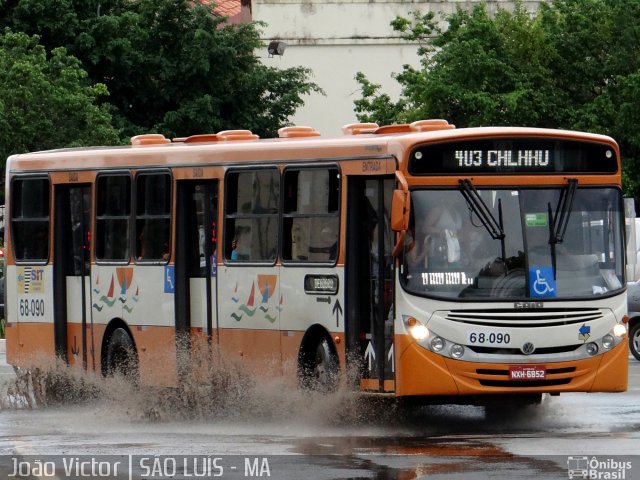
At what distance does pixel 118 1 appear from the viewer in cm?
5459

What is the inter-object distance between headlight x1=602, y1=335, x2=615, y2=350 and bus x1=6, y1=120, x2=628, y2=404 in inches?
0.9

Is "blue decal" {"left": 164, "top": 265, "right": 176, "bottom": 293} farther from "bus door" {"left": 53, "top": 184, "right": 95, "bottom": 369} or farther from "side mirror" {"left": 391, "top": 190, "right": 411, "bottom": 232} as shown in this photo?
"side mirror" {"left": 391, "top": 190, "right": 411, "bottom": 232}

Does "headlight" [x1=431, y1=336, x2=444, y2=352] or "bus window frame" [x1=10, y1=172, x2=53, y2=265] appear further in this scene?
"bus window frame" [x1=10, y1=172, x2=53, y2=265]

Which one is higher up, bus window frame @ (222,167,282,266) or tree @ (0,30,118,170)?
tree @ (0,30,118,170)

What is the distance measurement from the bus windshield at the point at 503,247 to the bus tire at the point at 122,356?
4.76 meters

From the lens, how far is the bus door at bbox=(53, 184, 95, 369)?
1933 centimetres

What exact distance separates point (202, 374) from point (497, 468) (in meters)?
6.08

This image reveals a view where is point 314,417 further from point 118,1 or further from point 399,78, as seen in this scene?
point 118,1

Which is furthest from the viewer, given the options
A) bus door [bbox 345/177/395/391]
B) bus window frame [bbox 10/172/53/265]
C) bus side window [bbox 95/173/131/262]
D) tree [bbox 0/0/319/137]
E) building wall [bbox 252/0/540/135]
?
building wall [bbox 252/0/540/135]

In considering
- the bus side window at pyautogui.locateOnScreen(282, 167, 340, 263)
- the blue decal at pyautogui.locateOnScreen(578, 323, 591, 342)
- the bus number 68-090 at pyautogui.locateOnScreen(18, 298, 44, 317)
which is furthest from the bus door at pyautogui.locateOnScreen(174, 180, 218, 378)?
the blue decal at pyautogui.locateOnScreen(578, 323, 591, 342)

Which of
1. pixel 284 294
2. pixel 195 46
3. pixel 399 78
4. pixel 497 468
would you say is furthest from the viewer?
pixel 195 46

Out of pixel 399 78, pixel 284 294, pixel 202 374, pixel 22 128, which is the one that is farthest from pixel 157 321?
pixel 399 78

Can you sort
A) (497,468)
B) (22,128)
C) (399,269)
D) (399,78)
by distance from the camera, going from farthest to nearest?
1. (399,78)
2. (22,128)
3. (399,269)
4. (497,468)

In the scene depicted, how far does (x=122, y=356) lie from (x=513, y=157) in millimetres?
5615
